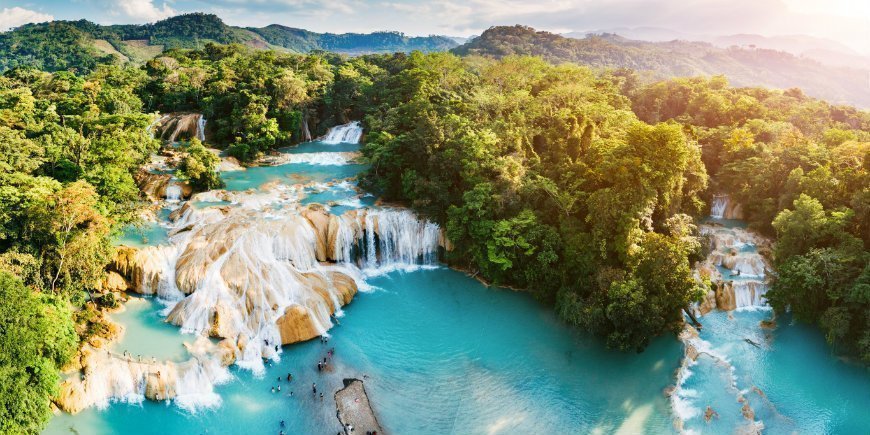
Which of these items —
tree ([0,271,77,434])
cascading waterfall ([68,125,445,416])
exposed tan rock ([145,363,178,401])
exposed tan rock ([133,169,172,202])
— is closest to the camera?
tree ([0,271,77,434])

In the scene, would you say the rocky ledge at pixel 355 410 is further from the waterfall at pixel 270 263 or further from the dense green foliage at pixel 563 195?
the dense green foliage at pixel 563 195

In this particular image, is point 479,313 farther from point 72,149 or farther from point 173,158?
point 173,158

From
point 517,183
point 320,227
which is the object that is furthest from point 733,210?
point 320,227

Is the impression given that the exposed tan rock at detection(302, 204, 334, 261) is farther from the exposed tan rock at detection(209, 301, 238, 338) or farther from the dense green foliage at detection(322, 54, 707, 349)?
the exposed tan rock at detection(209, 301, 238, 338)

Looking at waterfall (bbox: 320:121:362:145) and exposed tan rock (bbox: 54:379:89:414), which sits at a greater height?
waterfall (bbox: 320:121:362:145)

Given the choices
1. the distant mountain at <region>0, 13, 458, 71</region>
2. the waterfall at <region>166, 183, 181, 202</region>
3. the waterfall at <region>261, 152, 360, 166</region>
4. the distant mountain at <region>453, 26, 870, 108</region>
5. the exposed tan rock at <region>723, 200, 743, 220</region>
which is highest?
the distant mountain at <region>0, 13, 458, 71</region>

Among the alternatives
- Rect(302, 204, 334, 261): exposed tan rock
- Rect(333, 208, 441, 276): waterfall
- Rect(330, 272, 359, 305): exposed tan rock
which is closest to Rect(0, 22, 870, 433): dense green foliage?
Rect(333, 208, 441, 276): waterfall

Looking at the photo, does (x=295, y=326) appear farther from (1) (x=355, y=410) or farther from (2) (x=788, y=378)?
(2) (x=788, y=378)

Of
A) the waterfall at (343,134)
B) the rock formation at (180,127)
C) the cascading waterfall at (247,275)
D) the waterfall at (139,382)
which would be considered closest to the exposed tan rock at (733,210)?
the cascading waterfall at (247,275)
